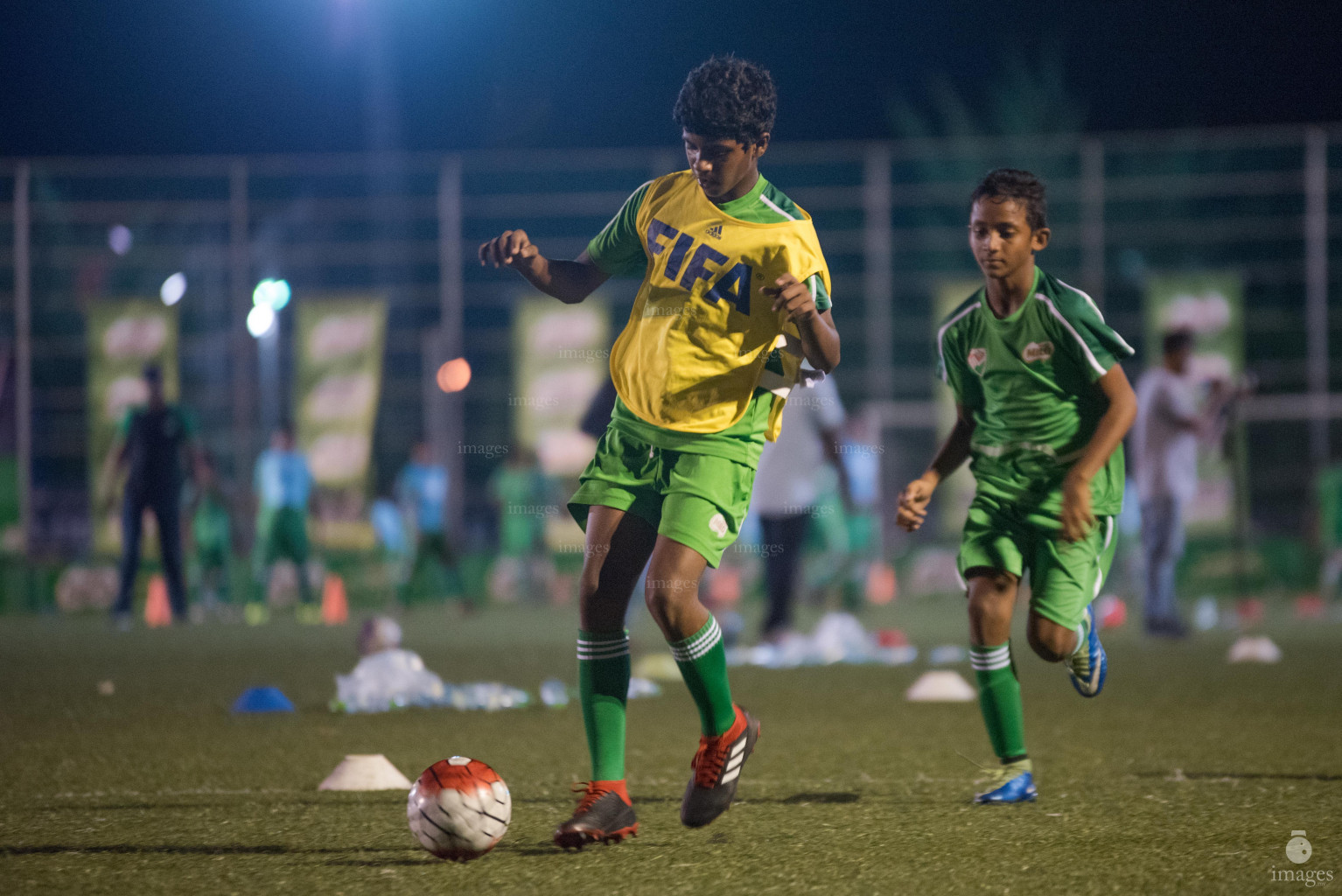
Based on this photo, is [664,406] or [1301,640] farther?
[1301,640]

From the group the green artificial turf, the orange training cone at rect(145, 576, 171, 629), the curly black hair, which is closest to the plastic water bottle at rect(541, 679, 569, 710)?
the green artificial turf

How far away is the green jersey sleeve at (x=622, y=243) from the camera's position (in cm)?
489

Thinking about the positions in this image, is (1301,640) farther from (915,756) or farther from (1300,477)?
(1300,477)

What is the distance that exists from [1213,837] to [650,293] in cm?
217

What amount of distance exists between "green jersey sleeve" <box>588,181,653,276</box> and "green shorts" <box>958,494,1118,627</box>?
146 centimetres

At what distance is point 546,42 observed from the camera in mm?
34438

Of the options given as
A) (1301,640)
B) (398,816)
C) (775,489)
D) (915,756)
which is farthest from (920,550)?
(398,816)

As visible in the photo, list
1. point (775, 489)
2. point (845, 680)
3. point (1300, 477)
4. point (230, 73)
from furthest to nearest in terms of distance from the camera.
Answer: point (230, 73) → point (1300, 477) → point (775, 489) → point (845, 680)

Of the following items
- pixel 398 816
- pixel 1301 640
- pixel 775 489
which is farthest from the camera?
pixel 1301 640

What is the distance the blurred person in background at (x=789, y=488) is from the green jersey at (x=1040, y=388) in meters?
5.56

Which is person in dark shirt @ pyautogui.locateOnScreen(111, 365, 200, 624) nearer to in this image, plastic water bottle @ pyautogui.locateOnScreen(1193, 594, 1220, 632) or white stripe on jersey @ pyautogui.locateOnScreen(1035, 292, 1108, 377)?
plastic water bottle @ pyautogui.locateOnScreen(1193, 594, 1220, 632)

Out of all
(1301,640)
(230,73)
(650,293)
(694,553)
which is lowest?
(1301,640)

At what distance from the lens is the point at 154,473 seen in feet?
47.6

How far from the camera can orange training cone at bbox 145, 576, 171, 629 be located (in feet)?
50.7
